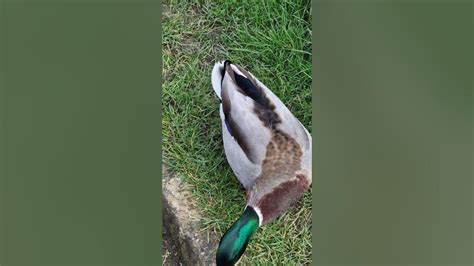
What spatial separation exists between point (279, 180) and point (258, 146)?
16 centimetres

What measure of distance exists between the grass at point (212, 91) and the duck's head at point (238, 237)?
0.03m

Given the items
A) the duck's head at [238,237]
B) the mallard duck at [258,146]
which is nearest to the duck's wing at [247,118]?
the mallard duck at [258,146]

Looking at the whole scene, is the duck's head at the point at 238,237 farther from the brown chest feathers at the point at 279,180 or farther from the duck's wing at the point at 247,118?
the duck's wing at the point at 247,118

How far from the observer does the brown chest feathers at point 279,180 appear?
183 centimetres

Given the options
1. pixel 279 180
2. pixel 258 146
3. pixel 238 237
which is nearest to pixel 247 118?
pixel 258 146

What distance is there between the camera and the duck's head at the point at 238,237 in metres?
1.88

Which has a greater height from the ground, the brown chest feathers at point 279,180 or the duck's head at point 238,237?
the brown chest feathers at point 279,180

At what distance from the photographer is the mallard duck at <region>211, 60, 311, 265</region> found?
71.7 inches

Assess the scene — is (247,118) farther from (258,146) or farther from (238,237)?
(238,237)

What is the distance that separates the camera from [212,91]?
1.88 metres

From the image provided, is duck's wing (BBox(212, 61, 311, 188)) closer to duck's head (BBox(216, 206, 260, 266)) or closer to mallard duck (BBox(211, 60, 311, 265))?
mallard duck (BBox(211, 60, 311, 265))

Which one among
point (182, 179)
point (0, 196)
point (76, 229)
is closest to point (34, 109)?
point (0, 196)

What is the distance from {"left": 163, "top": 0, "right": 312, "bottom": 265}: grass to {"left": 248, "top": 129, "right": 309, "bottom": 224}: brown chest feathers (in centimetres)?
4

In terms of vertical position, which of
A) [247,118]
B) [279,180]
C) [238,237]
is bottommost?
[238,237]
